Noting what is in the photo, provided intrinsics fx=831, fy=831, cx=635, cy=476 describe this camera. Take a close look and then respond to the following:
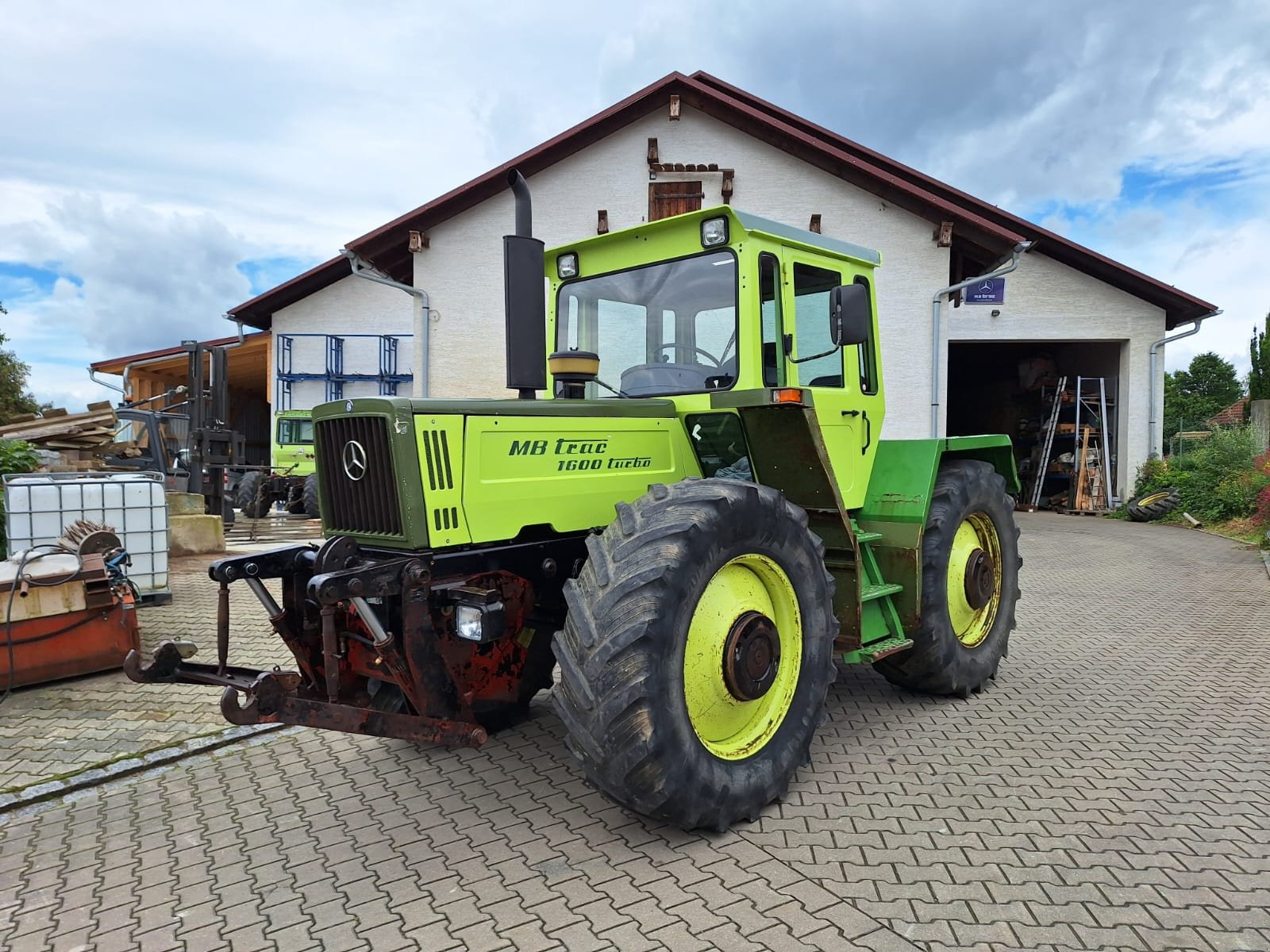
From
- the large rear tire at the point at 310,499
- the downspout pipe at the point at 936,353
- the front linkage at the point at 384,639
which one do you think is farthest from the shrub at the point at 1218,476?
the large rear tire at the point at 310,499

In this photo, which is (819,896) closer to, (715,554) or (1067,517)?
(715,554)

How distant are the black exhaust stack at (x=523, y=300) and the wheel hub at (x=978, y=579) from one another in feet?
9.43

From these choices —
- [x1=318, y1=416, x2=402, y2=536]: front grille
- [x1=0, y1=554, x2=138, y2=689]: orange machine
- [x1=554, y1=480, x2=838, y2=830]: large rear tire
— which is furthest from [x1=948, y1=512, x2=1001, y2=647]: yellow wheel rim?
[x1=0, y1=554, x2=138, y2=689]: orange machine

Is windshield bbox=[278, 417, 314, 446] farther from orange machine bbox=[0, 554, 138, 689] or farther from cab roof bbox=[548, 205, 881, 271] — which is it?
cab roof bbox=[548, 205, 881, 271]

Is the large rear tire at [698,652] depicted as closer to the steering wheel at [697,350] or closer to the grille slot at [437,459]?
the grille slot at [437,459]

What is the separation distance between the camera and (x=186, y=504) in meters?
11.9

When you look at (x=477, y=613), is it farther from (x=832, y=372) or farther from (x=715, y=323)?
(x=832, y=372)

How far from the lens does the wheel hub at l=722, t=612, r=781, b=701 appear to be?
10.7 ft

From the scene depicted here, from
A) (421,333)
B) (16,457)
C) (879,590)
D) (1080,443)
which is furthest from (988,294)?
(16,457)

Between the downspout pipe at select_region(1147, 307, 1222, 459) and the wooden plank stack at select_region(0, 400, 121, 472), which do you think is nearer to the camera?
the wooden plank stack at select_region(0, 400, 121, 472)

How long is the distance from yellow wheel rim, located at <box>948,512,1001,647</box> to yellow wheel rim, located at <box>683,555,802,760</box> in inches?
63.7

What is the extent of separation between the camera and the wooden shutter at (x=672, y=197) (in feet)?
44.5

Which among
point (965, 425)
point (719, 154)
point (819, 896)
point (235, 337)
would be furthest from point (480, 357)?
point (965, 425)

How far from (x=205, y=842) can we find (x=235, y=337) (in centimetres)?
1832
